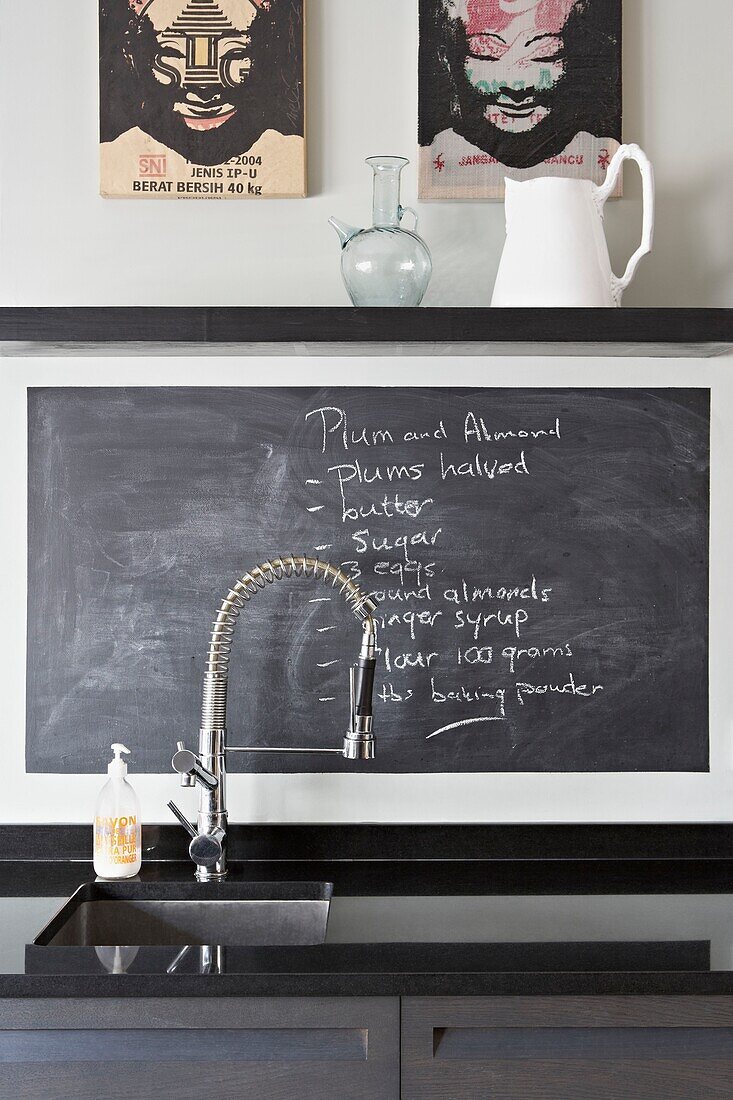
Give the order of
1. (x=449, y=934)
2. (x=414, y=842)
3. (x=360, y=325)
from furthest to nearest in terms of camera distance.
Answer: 1. (x=414, y=842)
2. (x=360, y=325)
3. (x=449, y=934)

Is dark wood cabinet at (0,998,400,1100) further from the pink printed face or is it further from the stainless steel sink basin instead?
the pink printed face

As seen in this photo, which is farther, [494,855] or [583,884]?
[494,855]

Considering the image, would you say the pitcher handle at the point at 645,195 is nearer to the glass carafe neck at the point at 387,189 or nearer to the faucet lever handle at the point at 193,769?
the glass carafe neck at the point at 387,189

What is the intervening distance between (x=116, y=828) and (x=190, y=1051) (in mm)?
427

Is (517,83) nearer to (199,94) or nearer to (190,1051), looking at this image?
(199,94)

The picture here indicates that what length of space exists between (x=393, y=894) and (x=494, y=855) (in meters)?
0.26

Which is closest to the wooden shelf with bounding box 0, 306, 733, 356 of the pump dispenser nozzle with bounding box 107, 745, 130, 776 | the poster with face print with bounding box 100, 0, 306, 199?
the poster with face print with bounding box 100, 0, 306, 199

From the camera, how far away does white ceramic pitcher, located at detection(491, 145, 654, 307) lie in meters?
1.60

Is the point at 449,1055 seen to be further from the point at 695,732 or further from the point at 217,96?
the point at 217,96

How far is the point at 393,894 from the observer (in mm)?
1583

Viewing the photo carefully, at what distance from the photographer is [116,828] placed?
161 centimetres

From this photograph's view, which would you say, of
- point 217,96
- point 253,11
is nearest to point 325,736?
point 217,96

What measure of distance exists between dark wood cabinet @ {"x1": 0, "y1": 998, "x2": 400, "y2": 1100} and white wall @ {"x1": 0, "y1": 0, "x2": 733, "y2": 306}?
1.17m

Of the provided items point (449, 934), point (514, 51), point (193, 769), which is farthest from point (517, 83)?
point (449, 934)
